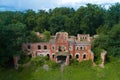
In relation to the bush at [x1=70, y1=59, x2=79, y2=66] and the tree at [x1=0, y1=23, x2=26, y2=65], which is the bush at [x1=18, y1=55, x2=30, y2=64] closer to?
the tree at [x1=0, y1=23, x2=26, y2=65]

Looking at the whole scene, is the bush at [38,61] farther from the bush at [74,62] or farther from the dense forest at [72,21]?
the dense forest at [72,21]

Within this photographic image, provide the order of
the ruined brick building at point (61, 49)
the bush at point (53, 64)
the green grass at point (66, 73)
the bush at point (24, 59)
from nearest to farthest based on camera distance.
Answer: the green grass at point (66, 73)
the bush at point (53, 64)
the bush at point (24, 59)
the ruined brick building at point (61, 49)

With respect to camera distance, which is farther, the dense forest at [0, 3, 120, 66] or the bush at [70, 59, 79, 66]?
the dense forest at [0, 3, 120, 66]

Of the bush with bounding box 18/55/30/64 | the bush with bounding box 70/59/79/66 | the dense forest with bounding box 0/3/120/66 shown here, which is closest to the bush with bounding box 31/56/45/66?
the bush with bounding box 18/55/30/64

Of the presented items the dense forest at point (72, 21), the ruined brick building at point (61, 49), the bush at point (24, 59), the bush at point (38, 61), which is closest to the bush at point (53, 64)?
the bush at point (38, 61)

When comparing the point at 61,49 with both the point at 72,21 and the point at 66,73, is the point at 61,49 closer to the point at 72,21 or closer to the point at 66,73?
the point at 66,73

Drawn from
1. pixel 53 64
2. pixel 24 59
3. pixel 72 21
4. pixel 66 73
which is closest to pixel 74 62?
pixel 53 64

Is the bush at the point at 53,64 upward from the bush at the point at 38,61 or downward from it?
downward

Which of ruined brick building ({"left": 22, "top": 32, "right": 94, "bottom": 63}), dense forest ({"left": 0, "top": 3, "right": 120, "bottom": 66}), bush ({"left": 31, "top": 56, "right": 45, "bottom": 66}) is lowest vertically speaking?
bush ({"left": 31, "top": 56, "right": 45, "bottom": 66})

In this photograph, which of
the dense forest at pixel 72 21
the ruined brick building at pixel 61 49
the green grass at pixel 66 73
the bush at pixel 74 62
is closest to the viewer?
the green grass at pixel 66 73
